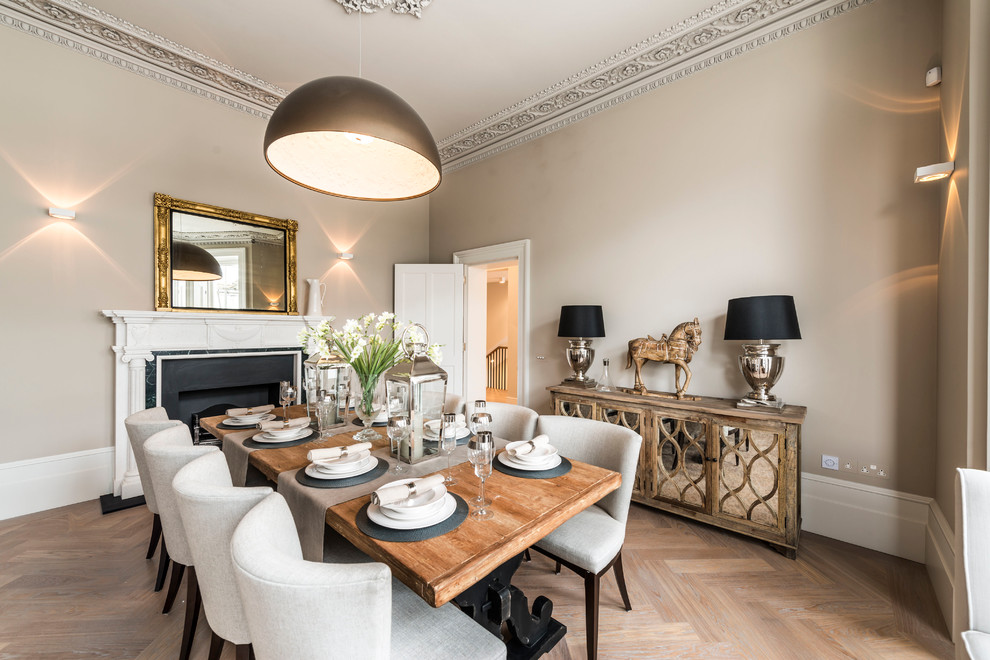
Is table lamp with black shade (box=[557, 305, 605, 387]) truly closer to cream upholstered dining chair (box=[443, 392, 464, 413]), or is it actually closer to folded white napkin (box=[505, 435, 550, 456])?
cream upholstered dining chair (box=[443, 392, 464, 413])

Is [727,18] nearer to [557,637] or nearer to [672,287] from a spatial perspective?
[672,287]

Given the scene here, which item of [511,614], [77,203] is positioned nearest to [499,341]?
[77,203]

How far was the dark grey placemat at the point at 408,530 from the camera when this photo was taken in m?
1.04

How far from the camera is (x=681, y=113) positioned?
3053 millimetres

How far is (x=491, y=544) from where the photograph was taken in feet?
3.30

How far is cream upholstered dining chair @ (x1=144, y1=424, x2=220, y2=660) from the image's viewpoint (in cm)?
143

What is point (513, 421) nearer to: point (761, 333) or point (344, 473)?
point (344, 473)

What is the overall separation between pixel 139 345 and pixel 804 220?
4.75 metres

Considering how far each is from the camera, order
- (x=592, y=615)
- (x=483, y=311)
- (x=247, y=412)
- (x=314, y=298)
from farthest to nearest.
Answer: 1. (x=483, y=311)
2. (x=314, y=298)
3. (x=247, y=412)
4. (x=592, y=615)

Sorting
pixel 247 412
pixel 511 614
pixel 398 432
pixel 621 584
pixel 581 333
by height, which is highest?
pixel 581 333

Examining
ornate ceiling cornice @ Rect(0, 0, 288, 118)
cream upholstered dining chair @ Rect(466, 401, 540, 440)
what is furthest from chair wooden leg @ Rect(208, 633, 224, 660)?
ornate ceiling cornice @ Rect(0, 0, 288, 118)

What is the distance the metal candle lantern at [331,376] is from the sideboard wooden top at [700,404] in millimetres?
1652

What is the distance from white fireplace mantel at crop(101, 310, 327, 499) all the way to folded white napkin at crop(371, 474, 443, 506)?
2.96m

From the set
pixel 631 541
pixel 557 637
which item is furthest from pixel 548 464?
pixel 631 541
